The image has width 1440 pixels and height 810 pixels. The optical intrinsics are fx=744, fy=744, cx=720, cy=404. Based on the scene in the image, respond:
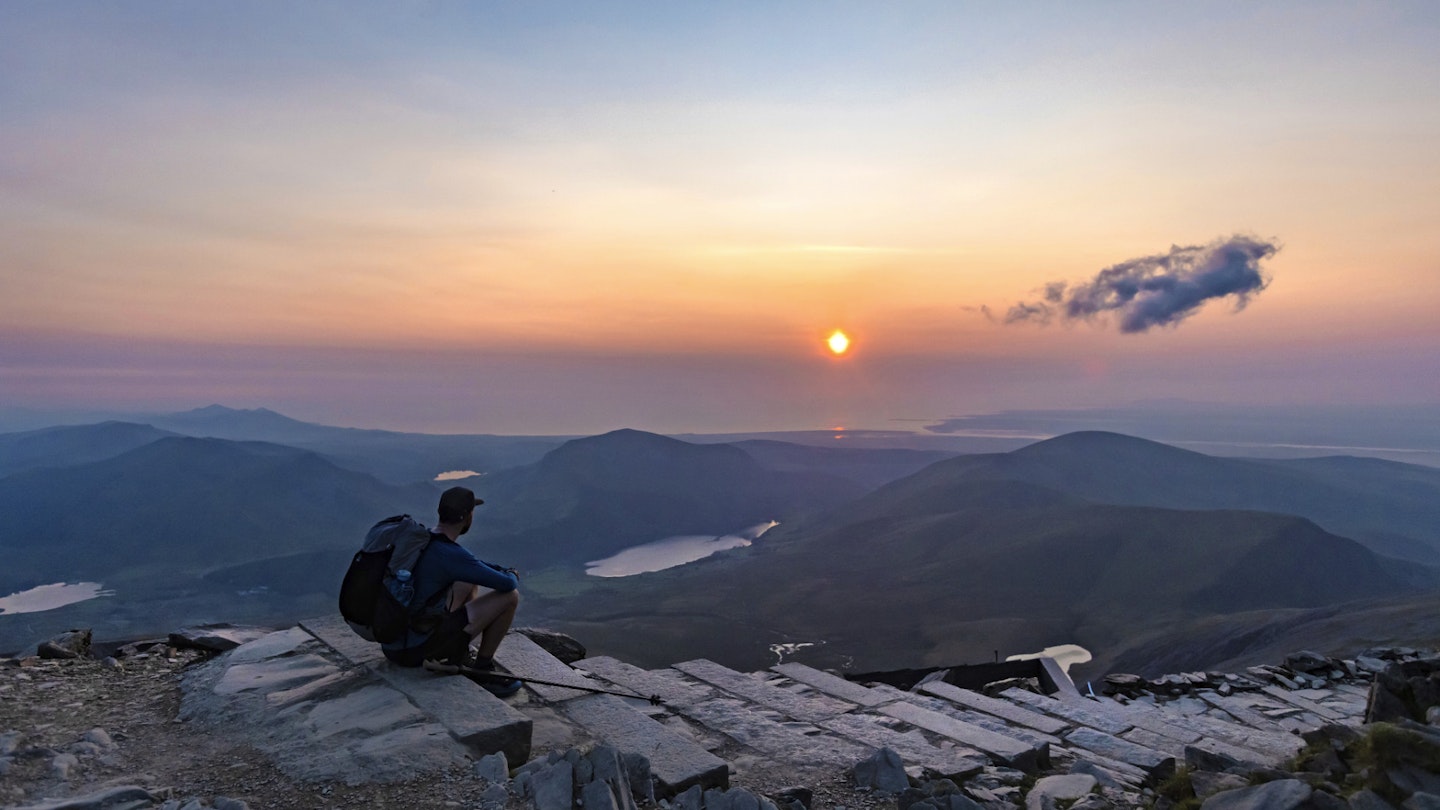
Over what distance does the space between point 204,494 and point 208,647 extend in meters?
185

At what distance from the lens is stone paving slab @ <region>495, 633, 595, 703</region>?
22.2 feet

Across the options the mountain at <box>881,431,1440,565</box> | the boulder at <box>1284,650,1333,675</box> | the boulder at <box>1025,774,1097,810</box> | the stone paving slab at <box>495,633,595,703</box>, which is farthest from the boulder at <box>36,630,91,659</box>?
the mountain at <box>881,431,1440,565</box>

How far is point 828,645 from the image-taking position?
63031 millimetres

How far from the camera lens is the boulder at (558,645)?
9.81 m

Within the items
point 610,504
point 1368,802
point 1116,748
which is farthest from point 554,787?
point 610,504

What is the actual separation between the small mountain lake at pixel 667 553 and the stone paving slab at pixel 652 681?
336 feet

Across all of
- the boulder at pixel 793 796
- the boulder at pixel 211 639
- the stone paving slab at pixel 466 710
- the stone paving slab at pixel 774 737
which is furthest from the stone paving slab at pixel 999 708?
the boulder at pixel 211 639

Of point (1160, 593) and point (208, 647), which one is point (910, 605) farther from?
point (208, 647)

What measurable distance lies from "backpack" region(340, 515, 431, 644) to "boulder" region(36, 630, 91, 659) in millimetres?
4474

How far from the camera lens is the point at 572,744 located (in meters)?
5.59

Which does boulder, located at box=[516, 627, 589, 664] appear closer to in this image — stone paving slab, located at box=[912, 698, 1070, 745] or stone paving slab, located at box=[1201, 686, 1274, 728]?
stone paving slab, located at box=[912, 698, 1070, 745]

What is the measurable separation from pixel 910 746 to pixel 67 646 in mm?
9015

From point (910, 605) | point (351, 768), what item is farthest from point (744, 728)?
point (910, 605)

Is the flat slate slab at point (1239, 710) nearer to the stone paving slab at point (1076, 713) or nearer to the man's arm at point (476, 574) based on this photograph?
the stone paving slab at point (1076, 713)
